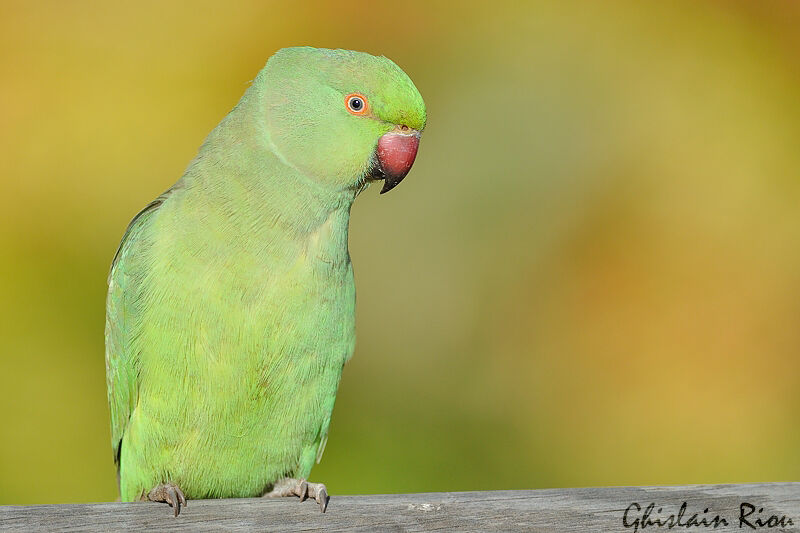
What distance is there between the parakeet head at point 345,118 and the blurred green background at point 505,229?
211cm

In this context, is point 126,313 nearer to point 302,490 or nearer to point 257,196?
point 257,196

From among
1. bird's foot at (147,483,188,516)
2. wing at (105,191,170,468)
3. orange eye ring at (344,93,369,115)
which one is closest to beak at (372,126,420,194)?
orange eye ring at (344,93,369,115)

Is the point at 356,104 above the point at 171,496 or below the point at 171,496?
above

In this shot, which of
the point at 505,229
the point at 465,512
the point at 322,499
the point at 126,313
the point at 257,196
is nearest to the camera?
the point at 465,512

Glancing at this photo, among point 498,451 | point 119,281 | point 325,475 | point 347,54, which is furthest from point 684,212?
point 119,281

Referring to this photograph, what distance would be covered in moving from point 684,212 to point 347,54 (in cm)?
328

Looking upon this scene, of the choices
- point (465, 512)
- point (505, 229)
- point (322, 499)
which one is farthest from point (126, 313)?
point (505, 229)

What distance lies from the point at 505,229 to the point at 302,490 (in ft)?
9.79

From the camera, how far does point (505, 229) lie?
582 centimetres

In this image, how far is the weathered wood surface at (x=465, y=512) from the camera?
8.32ft

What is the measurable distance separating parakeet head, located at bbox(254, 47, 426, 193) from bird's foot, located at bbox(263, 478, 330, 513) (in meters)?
1.00

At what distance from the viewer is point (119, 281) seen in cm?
341

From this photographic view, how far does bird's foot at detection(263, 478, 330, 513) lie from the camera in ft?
9.58

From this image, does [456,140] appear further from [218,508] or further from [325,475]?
[218,508]
